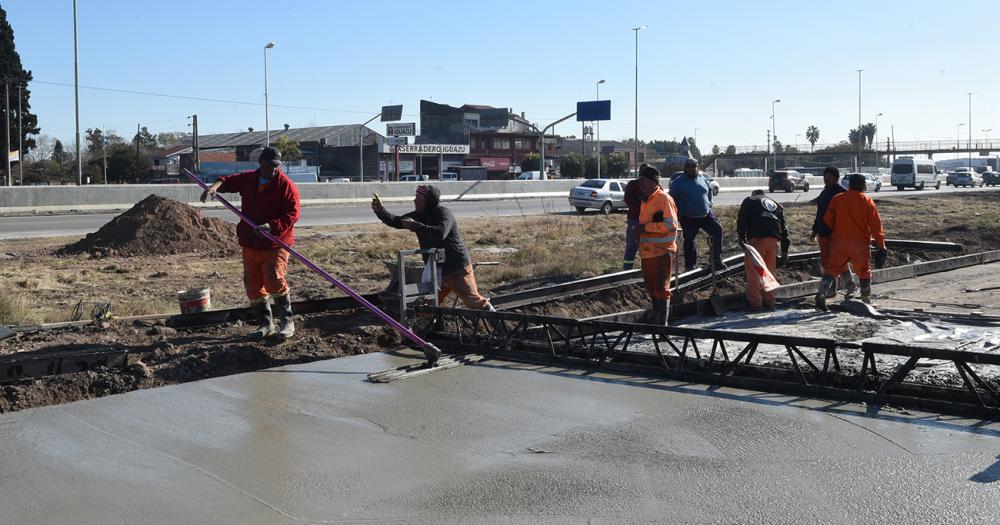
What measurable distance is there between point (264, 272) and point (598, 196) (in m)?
27.1

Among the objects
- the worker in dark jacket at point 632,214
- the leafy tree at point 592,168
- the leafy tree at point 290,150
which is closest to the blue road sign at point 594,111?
the leafy tree at point 592,168

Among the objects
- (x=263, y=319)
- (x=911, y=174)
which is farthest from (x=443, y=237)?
(x=911, y=174)

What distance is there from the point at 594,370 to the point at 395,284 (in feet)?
8.66

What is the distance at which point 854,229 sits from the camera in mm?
11336

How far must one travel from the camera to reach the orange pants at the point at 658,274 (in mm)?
9672

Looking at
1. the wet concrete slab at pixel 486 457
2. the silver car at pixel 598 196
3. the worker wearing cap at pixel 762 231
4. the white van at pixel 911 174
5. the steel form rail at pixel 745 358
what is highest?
the white van at pixel 911 174

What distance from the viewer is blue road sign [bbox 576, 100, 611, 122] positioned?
230ft

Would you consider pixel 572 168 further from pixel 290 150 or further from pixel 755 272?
pixel 755 272

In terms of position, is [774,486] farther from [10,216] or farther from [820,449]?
[10,216]

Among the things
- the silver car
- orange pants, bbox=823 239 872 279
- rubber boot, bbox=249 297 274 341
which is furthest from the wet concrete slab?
the silver car

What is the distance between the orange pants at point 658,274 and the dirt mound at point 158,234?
11.4 metres

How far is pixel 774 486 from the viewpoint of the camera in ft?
16.8

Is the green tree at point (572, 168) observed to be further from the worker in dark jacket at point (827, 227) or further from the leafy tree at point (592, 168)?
the worker in dark jacket at point (827, 227)

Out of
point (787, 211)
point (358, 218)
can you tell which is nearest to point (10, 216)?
point (358, 218)
